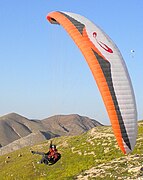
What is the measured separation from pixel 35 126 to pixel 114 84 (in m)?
156

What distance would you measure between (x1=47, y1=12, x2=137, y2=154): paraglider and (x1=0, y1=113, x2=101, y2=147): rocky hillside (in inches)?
4938

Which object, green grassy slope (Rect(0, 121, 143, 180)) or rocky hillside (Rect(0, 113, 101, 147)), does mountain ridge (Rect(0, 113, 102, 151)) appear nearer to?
rocky hillside (Rect(0, 113, 101, 147))

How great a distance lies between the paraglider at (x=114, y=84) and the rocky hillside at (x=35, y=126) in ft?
411

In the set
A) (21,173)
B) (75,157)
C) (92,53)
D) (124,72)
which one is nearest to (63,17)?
(92,53)

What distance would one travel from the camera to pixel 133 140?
741 inches

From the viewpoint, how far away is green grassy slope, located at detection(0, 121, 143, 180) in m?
29.2

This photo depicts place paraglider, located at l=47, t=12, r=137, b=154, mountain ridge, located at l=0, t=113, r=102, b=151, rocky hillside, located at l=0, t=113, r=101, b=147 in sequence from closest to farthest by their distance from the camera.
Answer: paraglider, located at l=47, t=12, r=137, b=154, mountain ridge, located at l=0, t=113, r=102, b=151, rocky hillside, located at l=0, t=113, r=101, b=147

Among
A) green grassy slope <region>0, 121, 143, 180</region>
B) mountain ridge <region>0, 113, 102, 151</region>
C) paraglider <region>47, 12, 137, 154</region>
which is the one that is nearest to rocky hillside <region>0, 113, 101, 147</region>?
mountain ridge <region>0, 113, 102, 151</region>

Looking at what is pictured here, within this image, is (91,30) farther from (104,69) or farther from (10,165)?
(10,165)

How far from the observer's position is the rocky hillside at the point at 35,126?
503 ft

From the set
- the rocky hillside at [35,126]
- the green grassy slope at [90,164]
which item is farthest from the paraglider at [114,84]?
the rocky hillside at [35,126]

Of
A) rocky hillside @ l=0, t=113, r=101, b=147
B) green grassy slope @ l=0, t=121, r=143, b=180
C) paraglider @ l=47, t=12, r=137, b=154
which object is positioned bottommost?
rocky hillside @ l=0, t=113, r=101, b=147

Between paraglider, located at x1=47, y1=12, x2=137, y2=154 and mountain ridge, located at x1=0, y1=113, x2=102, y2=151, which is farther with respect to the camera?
mountain ridge, located at x1=0, y1=113, x2=102, y2=151

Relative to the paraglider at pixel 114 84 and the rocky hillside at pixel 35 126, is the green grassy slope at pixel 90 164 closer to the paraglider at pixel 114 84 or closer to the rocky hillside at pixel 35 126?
the paraglider at pixel 114 84
